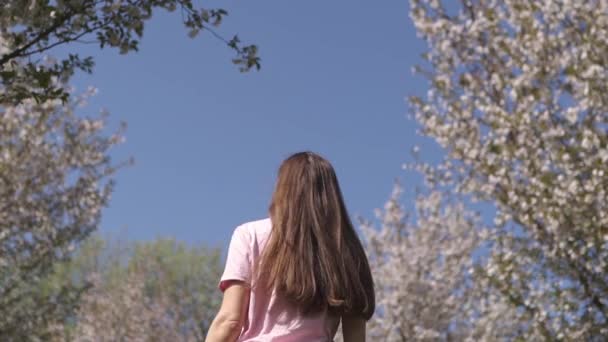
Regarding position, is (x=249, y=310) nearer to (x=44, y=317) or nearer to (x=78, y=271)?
(x=44, y=317)

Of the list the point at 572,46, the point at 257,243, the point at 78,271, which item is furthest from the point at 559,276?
the point at 78,271

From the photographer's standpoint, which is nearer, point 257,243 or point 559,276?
point 257,243

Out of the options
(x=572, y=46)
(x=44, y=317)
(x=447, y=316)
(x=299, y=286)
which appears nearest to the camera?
(x=299, y=286)

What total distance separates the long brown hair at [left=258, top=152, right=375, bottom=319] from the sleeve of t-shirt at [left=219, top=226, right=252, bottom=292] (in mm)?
58

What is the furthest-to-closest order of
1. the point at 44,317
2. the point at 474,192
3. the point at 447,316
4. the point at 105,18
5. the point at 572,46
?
the point at 447,316 < the point at 44,317 < the point at 474,192 < the point at 572,46 < the point at 105,18

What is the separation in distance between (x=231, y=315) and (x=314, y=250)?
0.41 metres

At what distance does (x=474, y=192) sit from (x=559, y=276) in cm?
173

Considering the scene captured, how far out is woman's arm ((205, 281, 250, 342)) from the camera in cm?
341

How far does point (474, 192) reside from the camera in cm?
1276

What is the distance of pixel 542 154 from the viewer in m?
11.5

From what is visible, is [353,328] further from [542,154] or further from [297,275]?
[542,154]

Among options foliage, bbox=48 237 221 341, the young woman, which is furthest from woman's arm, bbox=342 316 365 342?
foliage, bbox=48 237 221 341

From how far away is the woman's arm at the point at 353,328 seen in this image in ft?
11.8

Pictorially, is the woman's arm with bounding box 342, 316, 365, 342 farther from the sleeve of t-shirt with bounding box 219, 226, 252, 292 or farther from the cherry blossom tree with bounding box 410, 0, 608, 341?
the cherry blossom tree with bounding box 410, 0, 608, 341
